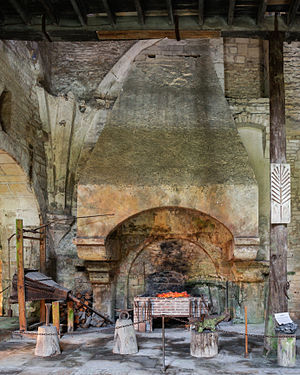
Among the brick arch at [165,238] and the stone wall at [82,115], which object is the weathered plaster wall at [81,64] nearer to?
the stone wall at [82,115]

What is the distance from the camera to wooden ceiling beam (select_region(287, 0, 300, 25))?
5887 mm

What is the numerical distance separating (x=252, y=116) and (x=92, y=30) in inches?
186

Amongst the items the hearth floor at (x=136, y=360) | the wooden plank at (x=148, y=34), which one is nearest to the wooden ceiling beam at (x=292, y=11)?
the wooden plank at (x=148, y=34)

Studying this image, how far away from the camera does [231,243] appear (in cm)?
845

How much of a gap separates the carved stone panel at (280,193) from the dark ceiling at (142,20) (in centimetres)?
206

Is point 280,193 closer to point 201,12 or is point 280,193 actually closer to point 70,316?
point 201,12

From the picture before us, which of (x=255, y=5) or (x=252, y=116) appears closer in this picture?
(x=255, y=5)

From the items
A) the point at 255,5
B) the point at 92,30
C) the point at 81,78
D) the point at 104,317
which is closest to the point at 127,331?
Result: the point at 104,317

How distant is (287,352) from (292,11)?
4.70 meters

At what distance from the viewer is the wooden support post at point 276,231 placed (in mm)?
6207

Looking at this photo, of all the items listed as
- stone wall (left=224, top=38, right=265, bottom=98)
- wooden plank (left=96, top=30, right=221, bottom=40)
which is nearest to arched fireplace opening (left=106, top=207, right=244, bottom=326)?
stone wall (left=224, top=38, right=265, bottom=98)

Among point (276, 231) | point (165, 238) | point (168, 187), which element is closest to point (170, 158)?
point (168, 187)

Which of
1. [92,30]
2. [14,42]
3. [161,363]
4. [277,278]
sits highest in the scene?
[14,42]

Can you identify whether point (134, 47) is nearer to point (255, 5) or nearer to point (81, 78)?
point (81, 78)
